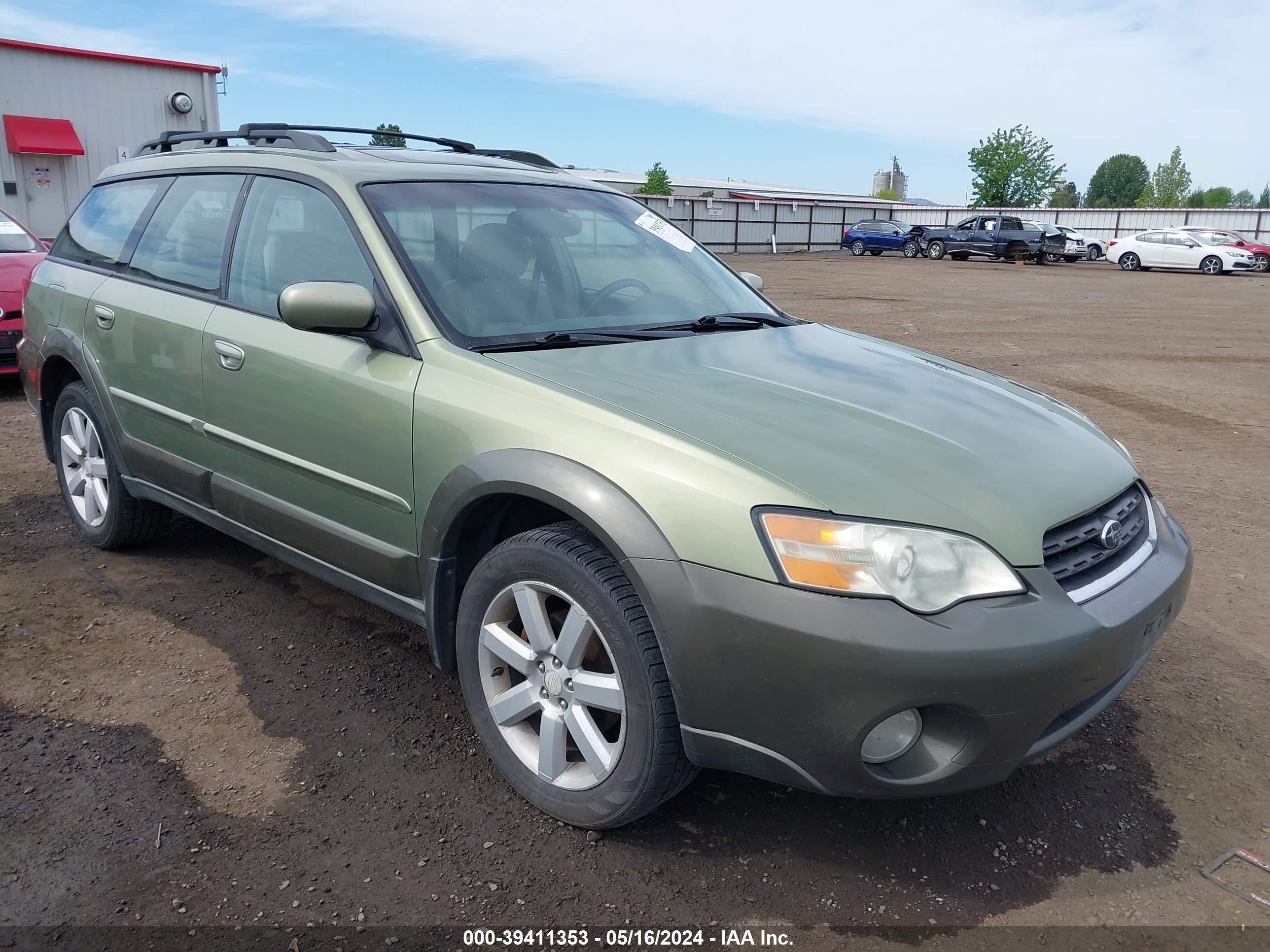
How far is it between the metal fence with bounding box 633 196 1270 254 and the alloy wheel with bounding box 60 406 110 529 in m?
27.8

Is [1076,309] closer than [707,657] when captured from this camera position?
No

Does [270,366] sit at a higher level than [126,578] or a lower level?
higher

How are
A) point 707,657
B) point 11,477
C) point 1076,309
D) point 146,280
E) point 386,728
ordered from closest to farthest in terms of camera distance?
point 707,657, point 386,728, point 146,280, point 11,477, point 1076,309

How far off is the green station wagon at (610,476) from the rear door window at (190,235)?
2cm

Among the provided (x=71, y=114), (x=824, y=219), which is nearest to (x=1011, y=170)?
(x=824, y=219)

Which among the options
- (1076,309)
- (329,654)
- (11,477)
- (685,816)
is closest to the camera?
(685,816)

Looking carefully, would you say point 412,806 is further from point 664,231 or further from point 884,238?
point 884,238

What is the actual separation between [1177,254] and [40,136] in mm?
29345

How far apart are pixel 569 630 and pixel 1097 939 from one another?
54.1 inches

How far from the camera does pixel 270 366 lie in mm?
3178

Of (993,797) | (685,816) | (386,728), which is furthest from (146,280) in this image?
(993,797)

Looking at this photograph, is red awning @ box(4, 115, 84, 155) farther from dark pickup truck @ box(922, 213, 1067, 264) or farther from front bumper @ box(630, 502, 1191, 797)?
dark pickup truck @ box(922, 213, 1067, 264)

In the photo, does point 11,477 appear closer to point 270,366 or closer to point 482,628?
point 270,366

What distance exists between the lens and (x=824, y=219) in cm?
3988
